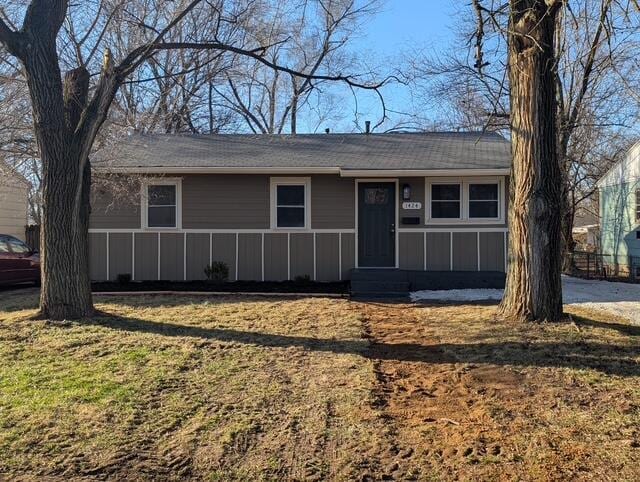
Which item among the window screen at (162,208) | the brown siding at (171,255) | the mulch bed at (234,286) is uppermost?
the window screen at (162,208)

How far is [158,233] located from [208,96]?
15.0 meters

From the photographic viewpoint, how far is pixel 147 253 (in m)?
12.9

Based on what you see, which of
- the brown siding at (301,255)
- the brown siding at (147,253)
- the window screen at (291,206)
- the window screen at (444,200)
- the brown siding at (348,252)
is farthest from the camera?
the brown siding at (147,253)

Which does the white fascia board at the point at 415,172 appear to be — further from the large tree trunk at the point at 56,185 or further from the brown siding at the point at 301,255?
the large tree trunk at the point at 56,185

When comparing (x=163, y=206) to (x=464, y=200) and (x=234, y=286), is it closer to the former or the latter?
(x=234, y=286)

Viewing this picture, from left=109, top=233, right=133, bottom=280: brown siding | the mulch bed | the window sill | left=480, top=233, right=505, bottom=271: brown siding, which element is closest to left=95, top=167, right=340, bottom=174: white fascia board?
left=109, top=233, right=133, bottom=280: brown siding

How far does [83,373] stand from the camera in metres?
5.42

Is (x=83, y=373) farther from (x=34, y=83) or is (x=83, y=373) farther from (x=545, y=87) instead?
(x=545, y=87)

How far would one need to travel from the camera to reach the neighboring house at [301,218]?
12.2 meters

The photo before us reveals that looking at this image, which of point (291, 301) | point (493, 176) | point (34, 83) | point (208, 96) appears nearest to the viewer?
point (34, 83)

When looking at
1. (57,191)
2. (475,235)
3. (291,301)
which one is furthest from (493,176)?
(57,191)

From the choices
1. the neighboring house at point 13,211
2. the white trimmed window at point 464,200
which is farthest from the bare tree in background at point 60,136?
the neighboring house at point 13,211

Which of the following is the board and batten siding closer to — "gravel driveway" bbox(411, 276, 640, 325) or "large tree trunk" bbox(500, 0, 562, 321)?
"gravel driveway" bbox(411, 276, 640, 325)

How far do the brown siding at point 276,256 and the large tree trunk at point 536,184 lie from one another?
5866mm
